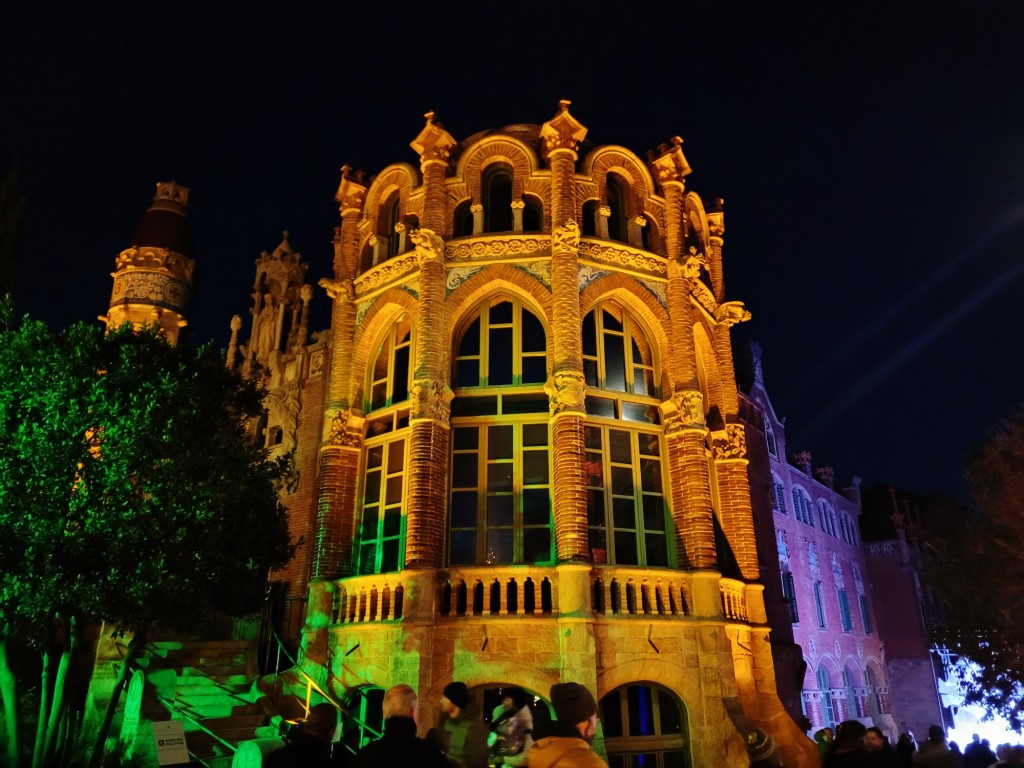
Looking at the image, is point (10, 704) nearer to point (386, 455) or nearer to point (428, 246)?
point (386, 455)

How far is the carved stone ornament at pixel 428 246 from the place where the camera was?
51.6 feet

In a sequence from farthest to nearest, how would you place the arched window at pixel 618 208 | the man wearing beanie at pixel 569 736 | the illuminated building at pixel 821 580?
the illuminated building at pixel 821 580 < the arched window at pixel 618 208 < the man wearing beanie at pixel 569 736

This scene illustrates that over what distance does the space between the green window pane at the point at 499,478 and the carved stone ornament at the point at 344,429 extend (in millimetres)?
3323

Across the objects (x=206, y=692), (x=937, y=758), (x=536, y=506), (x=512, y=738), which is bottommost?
(x=937, y=758)

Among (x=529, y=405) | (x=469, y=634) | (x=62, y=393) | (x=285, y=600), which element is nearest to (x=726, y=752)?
(x=469, y=634)

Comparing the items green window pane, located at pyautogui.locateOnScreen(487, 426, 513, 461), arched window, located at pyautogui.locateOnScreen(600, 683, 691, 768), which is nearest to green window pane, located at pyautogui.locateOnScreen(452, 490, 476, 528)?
green window pane, located at pyautogui.locateOnScreen(487, 426, 513, 461)

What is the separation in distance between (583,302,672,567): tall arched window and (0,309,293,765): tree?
645cm

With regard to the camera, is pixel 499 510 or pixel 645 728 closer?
pixel 645 728

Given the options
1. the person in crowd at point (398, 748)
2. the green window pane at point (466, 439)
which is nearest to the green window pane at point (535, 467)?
the green window pane at point (466, 439)

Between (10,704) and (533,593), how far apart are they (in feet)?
27.2

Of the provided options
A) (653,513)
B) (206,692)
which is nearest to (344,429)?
(206,692)

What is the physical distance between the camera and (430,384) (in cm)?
1466

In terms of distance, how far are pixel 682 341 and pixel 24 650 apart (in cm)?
1461

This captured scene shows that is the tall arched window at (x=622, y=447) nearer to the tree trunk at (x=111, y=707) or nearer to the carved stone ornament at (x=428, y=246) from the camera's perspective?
the carved stone ornament at (x=428, y=246)
